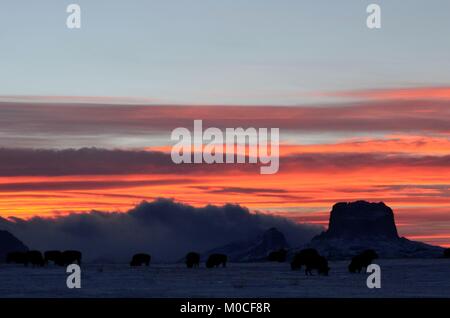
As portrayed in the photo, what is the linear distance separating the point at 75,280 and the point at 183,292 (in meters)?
10.4

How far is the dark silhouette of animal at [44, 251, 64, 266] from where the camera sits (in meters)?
97.9

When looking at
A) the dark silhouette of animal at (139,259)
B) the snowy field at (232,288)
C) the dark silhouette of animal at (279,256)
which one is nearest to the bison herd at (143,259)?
the dark silhouette of animal at (139,259)

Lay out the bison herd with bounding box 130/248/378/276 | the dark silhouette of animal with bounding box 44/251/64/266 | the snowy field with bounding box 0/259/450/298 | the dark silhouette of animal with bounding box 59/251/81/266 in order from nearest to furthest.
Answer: the snowy field with bounding box 0/259/450/298 < the bison herd with bounding box 130/248/378/276 < the dark silhouette of animal with bounding box 59/251/81/266 < the dark silhouette of animal with bounding box 44/251/64/266

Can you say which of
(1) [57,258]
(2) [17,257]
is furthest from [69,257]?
(2) [17,257]

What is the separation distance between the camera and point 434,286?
175ft

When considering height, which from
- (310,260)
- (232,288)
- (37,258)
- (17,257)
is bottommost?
(232,288)

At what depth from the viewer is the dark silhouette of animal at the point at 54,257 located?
3856 inches

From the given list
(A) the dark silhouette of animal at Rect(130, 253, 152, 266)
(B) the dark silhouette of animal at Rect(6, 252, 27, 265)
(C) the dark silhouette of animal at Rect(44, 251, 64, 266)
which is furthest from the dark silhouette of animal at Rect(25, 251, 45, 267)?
(A) the dark silhouette of animal at Rect(130, 253, 152, 266)

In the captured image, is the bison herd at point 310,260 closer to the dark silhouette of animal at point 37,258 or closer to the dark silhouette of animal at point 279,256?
the dark silhouette of animal at point 37,258

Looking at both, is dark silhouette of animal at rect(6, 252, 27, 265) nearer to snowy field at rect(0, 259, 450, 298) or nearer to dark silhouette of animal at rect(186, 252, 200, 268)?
dark silhouette of animal at rect(186, 252, 200, 268)

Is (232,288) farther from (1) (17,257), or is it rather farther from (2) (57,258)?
(1) (17,257)

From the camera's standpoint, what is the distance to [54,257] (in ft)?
Answer: 339

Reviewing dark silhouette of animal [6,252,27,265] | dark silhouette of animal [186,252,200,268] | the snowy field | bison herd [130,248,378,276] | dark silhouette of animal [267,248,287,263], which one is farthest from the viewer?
dark silhouette of animal [267,248,287,263]
